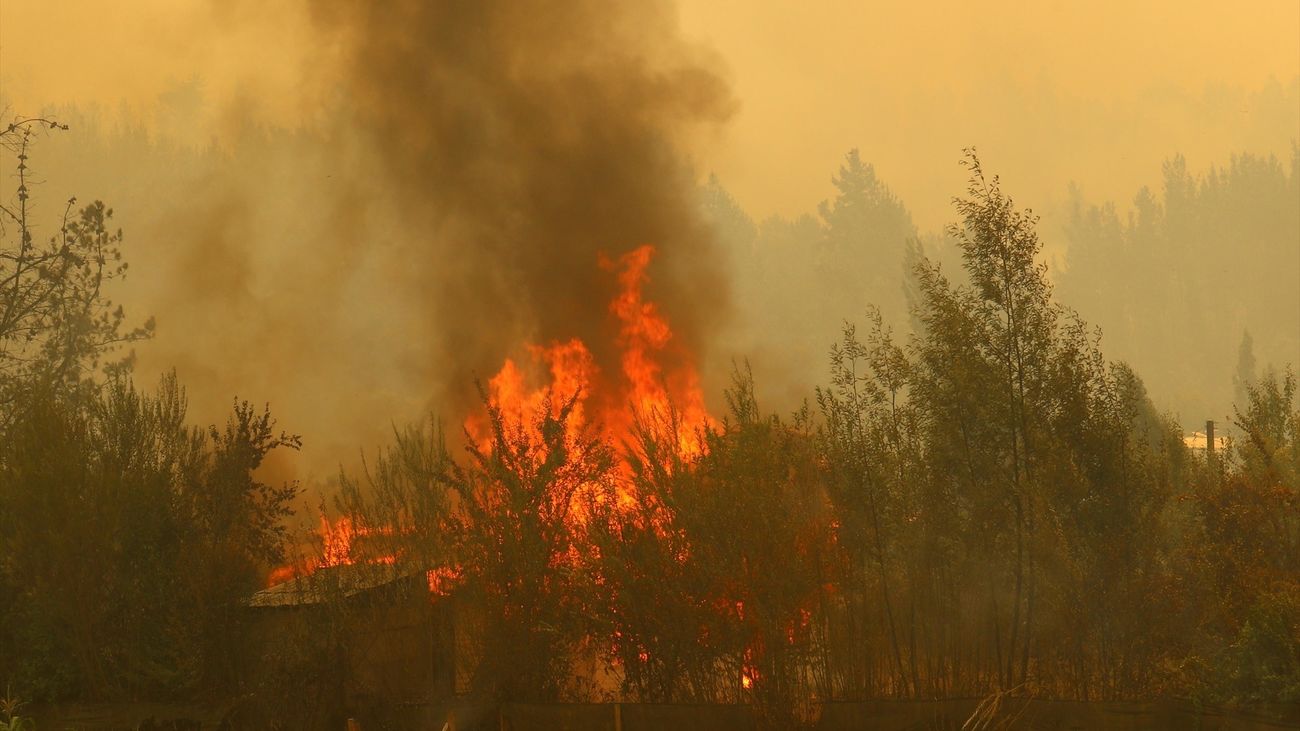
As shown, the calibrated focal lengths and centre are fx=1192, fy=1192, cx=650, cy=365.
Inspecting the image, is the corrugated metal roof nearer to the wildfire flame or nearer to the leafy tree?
the wildfire flame

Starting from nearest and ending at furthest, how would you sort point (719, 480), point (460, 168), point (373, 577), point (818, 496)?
point (719, 480) < point (818, 496) < point (373, 577) < point (460, 168)

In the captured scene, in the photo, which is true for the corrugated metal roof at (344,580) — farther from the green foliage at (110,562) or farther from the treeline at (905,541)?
the green foliage at (110,562)

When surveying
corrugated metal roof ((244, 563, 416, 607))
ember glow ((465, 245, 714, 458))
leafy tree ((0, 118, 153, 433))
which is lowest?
corrugated metal roof ((244, 563, 416, 607))

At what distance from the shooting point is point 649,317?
95.2ft

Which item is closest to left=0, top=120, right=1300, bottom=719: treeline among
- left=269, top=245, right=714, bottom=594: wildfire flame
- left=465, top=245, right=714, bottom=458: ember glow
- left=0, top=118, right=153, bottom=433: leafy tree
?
left=269, top=245, right=714, bottom=594: wildfire flame

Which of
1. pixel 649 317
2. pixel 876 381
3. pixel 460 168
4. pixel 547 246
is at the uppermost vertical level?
pixel 460 168

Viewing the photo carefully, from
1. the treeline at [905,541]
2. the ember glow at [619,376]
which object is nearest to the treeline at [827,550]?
the treeline at [905,541]

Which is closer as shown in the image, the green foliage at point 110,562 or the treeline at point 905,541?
the treeline at point 905,541

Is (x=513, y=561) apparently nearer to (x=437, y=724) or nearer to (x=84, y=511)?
(x=437, y=724)

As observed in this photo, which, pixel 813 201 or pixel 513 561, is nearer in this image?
pixel 513 561

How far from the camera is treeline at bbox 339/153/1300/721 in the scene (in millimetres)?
17484

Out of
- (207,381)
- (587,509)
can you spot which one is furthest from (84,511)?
(207,381)

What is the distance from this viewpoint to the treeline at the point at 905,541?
57.4 ft

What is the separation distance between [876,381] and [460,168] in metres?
16.7
